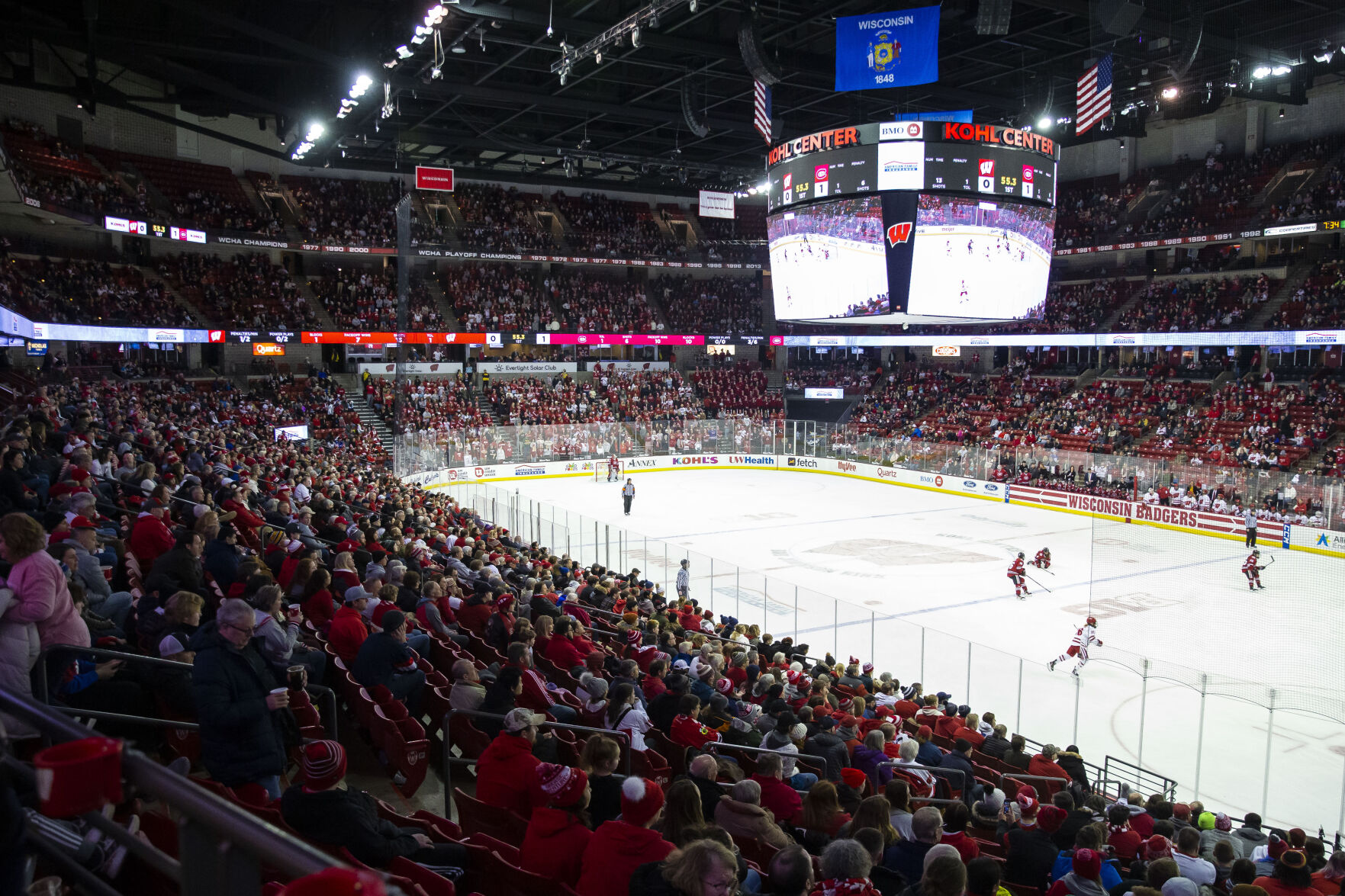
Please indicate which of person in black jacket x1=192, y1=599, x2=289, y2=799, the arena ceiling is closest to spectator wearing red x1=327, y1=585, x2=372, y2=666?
person in black jacket x1=192, y1=599, x2=289, y2=799

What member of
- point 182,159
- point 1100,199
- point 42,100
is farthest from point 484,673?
point 1100,199

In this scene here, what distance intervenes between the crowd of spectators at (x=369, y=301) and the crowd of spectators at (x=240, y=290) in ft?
4.17

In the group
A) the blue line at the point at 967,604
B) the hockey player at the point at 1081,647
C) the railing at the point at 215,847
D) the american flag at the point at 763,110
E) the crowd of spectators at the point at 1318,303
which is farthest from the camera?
the crowd of spectators at the point at 1318,303

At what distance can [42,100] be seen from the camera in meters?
31.6

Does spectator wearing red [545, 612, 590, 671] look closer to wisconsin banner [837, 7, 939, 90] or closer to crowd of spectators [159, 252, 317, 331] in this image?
wisconsin banner [837, 7, 939, 90]

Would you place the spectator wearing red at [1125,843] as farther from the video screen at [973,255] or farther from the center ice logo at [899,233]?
the video screen at [973,255]

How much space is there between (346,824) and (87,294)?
3213 centimetres

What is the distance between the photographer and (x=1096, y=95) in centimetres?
2214

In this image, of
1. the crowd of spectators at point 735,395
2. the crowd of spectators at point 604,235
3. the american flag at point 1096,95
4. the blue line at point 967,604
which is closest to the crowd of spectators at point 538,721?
the blue line at point 967,604

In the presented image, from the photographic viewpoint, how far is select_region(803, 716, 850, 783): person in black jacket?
6.85 m

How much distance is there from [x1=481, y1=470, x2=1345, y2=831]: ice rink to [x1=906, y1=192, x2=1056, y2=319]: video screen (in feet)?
21.0

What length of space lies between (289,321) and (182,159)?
7.59 metres

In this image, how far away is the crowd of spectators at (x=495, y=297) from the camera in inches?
1724

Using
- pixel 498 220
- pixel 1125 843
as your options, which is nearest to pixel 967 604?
pixel 1125 843
